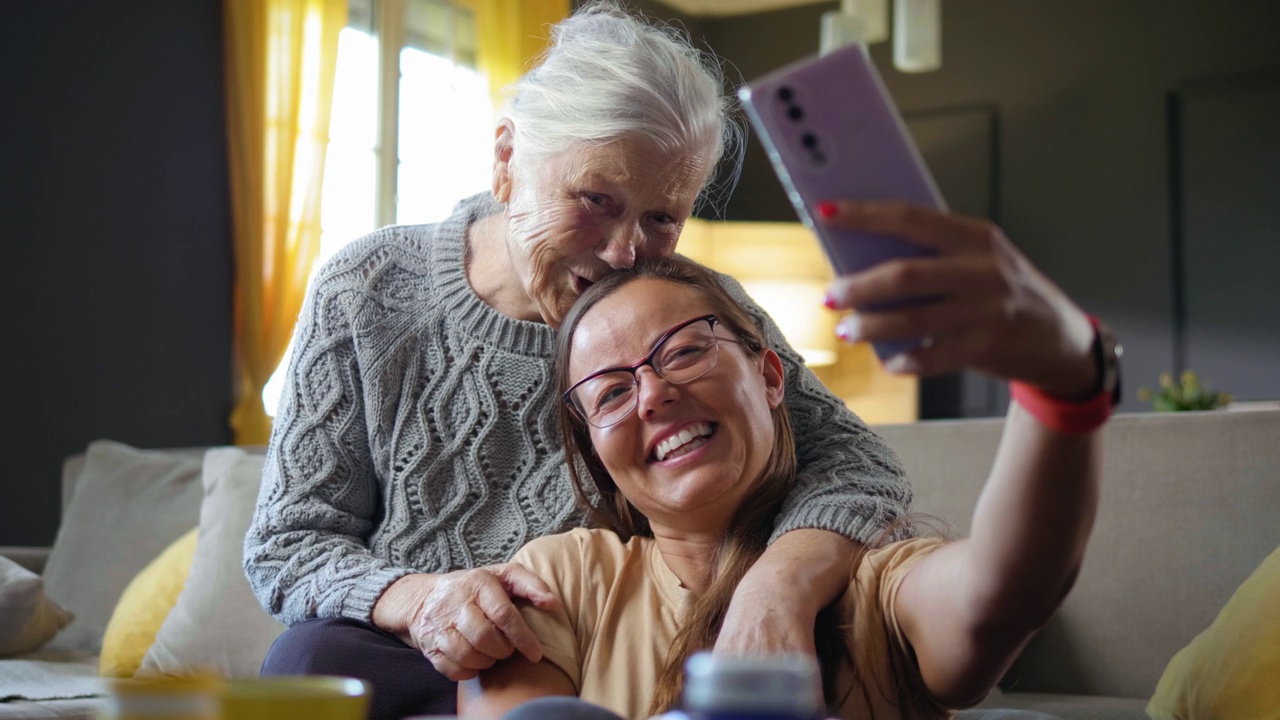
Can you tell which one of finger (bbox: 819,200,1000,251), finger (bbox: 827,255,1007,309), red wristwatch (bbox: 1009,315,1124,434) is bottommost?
red wristwatch (bbox: 1009,315,1124,434)

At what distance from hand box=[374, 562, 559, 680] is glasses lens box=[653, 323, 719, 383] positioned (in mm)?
266

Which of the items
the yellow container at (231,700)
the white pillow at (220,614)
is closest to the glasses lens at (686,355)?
the yellow container at (231,700)

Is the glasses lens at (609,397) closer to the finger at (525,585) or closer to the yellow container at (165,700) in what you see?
the finger at (525,585)

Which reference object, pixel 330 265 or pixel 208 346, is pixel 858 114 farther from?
pixel 208 346

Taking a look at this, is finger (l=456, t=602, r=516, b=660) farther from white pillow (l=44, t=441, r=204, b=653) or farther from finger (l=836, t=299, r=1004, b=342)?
white pillow (l=44, t=441, r=204, b=653)

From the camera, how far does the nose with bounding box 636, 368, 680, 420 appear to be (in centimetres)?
130

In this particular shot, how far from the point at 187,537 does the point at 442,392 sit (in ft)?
4.05

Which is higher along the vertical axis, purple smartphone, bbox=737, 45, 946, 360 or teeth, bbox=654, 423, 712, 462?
purple smartphone, bbox=737, 45, 946, 360

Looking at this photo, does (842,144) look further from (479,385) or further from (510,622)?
(479,385)

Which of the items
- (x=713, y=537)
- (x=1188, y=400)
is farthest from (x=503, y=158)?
(x=1188, y=400)

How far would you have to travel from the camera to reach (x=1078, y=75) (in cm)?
571

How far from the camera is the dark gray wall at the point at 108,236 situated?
3809 millimetres

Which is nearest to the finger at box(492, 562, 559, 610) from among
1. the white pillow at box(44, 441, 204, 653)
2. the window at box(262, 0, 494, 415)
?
the white pillow at box(44, 441, 204, 653)

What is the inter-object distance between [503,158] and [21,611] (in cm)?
148
